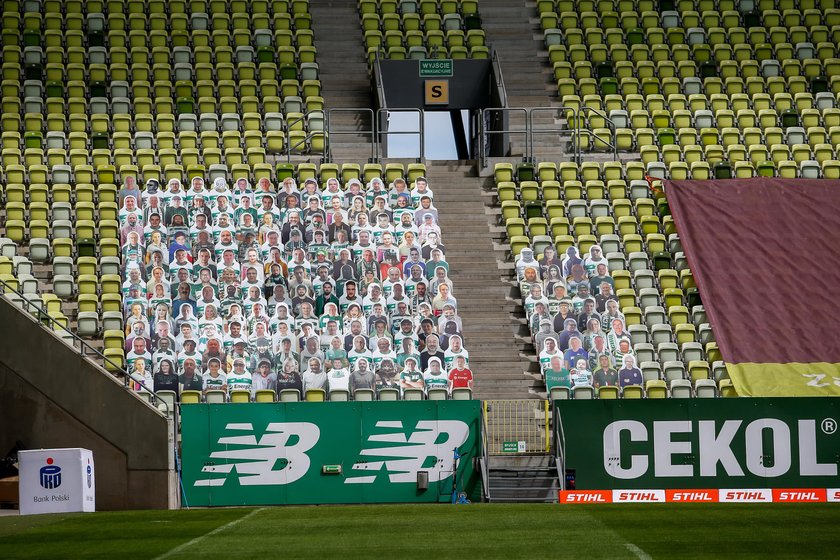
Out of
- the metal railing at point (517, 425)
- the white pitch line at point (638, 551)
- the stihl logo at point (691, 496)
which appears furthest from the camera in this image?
the metal railing at point (517, 425)

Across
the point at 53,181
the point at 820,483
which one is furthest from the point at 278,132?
the point at 820,483

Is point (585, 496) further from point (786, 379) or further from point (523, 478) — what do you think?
point (786, 379)

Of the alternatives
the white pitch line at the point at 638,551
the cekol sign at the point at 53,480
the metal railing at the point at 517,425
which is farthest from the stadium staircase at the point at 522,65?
the white pitch line at the point at 638,551

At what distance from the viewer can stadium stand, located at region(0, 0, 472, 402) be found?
23141 mm

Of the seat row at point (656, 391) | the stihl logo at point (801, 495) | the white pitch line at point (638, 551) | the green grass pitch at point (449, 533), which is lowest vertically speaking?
the stihl logo at point (801, 495)

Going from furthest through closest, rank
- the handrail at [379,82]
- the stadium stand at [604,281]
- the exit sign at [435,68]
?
the exit sign at [435,68] → the handrail at [379,82] → the stadium stand at [604,281]

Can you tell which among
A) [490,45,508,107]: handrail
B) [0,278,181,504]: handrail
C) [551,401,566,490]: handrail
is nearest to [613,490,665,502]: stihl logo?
[551,401,566,490]: handrail

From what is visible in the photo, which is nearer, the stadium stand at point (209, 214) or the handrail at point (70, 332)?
the handrail at point (70, 332)

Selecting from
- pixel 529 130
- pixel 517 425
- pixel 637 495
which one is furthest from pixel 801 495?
pixel 529 130

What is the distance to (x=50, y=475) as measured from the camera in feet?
62.2

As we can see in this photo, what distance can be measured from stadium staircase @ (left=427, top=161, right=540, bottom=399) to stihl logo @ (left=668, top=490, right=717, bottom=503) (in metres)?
3.52

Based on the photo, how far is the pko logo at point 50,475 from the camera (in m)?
19.0

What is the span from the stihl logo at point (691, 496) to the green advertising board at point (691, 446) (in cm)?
11

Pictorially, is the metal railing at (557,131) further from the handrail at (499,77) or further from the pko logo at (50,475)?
the pko logo at (50,475)
